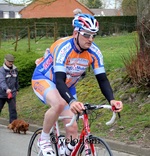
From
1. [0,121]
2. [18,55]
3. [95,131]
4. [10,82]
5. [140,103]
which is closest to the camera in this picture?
[95,131]

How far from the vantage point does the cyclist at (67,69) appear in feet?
17.0

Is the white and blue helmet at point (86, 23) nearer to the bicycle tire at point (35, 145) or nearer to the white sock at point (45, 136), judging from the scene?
the white sock at point (45, 136)

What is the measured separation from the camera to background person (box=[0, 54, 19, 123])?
11.3 m

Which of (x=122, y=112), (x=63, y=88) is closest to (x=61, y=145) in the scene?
(x=63, y=88)

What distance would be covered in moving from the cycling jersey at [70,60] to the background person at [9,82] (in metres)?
5.56

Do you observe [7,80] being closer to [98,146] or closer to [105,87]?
[105,87]

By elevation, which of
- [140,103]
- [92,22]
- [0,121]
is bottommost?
[0,121]

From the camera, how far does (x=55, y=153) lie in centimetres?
586

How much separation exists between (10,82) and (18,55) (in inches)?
244

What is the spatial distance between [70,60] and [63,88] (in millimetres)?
515

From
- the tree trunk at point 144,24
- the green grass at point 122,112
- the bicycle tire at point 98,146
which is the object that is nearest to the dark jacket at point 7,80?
the green grass at point 122,112

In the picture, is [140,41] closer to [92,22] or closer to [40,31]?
[92,22]

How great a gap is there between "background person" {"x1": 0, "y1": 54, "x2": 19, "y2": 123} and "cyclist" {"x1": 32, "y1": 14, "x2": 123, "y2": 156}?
18.0ft

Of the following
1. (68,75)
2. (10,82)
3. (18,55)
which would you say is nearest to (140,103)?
(10,82)
